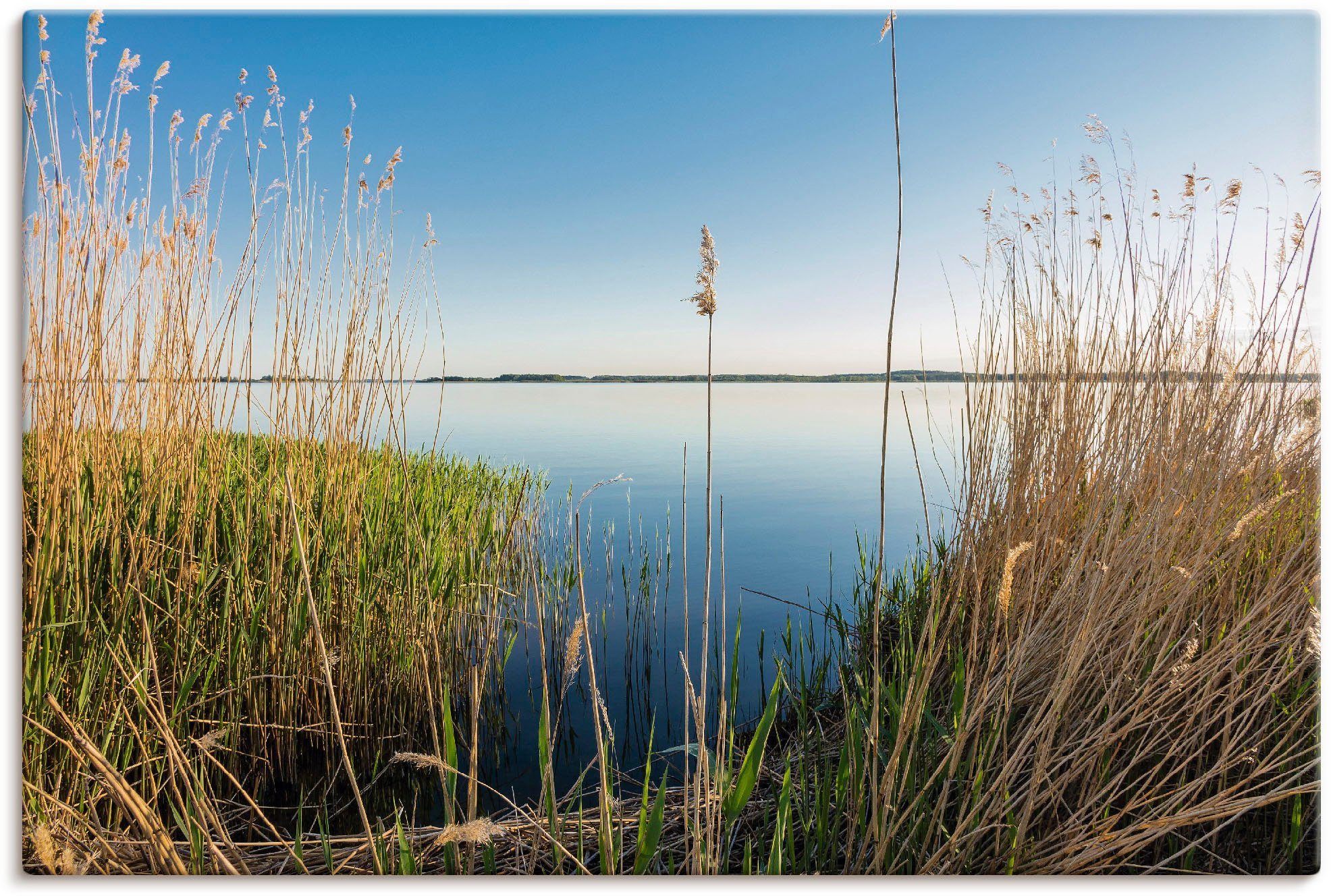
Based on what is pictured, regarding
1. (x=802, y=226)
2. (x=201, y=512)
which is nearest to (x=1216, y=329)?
(x=802, y=226)

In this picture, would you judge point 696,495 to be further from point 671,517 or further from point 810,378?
point 810,378

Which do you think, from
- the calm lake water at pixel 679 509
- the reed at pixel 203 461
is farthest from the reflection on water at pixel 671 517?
the reed at pixel 203 461

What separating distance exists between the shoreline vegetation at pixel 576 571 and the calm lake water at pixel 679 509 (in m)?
0.26

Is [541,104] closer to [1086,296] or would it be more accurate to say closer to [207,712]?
[1086,296]

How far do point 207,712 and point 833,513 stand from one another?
13.3 ft

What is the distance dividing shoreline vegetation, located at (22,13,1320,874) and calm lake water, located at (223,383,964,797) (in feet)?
0.84

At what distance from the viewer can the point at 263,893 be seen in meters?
1.31

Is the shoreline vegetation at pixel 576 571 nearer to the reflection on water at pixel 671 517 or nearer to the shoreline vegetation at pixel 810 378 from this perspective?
the shoreline vegetation at pixel 810 378

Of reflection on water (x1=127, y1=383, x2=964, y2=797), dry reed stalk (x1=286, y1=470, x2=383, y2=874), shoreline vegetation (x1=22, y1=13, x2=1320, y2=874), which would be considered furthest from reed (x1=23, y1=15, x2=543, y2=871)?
dry reed stalk (x1=286, y1=470, x2=383, y2=874)

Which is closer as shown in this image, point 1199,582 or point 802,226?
point 1199,582

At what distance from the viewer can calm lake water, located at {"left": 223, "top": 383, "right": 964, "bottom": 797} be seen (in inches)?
98.1

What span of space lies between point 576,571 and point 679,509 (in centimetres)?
367

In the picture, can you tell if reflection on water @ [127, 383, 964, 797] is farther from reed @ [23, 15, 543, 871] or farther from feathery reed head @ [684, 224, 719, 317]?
feathery reed head @ [684, 224, 719, 317]

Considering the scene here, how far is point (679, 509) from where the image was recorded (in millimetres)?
4934
